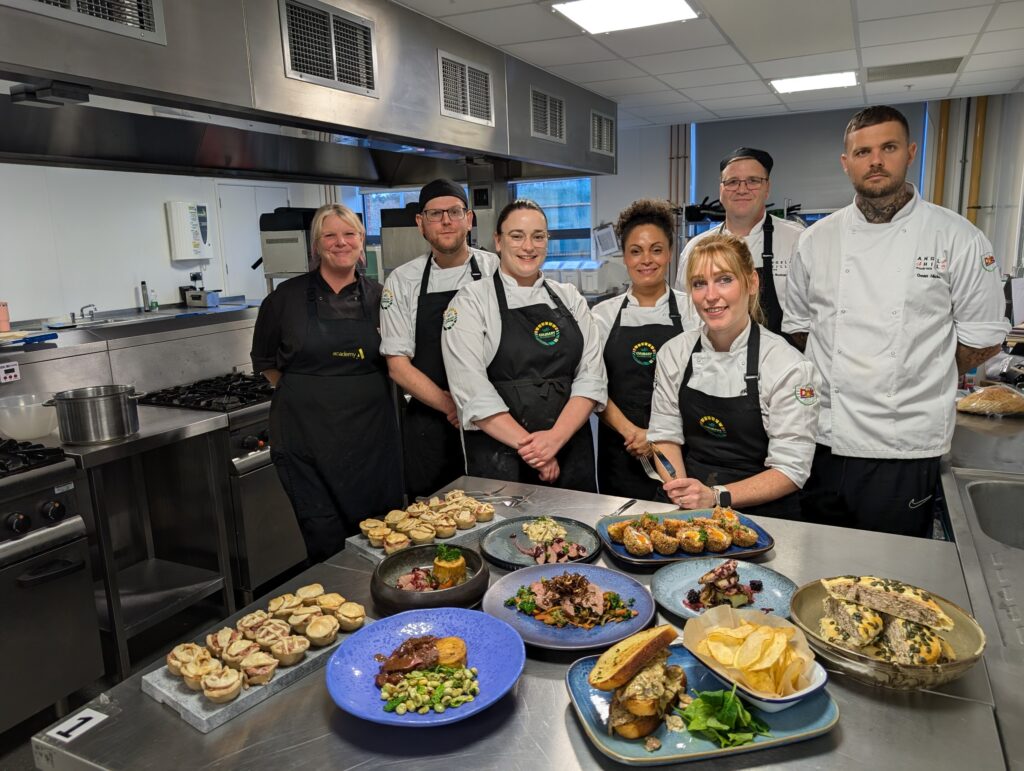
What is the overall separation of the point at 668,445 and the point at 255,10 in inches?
80.2

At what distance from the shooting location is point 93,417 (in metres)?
2.65

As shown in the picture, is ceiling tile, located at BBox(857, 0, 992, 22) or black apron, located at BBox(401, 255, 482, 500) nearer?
black apron, located at BBox(401, 255, 482, 500)

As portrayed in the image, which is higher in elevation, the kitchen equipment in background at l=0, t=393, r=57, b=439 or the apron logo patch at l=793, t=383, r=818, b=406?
the apron logo patch at l=793, t=383, r=818, b=406

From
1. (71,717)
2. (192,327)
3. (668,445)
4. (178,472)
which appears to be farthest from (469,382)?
(192,327)

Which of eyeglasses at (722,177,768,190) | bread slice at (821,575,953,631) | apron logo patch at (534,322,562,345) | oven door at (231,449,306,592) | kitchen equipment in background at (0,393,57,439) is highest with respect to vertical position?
eyeglasses at (722,177,768,190)

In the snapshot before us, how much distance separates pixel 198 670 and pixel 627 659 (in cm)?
67

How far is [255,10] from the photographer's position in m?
2.50

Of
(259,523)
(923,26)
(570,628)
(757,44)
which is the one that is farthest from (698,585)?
(923,26)

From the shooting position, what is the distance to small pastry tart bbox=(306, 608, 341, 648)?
1.25 meters

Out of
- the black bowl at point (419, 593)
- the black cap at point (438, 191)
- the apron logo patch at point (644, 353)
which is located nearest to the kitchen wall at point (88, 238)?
the black cap at point (438, 191)

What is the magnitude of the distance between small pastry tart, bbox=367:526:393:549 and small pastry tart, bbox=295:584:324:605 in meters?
0.24

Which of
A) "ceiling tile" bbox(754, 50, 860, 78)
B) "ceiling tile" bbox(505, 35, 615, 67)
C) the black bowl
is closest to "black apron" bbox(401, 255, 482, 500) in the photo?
the black bowl

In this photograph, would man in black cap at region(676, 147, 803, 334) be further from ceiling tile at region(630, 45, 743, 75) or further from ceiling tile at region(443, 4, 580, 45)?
ceiling tile at region(630, 45, 743, 75)

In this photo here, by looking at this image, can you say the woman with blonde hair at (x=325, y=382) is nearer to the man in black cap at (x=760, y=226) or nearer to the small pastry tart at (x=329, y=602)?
the man in black cap at (x=760, y=226)
